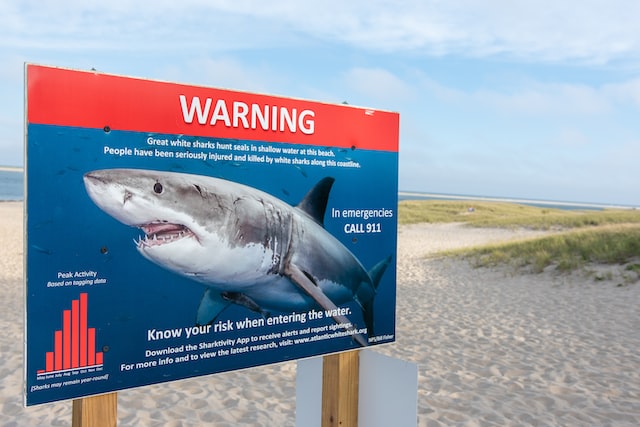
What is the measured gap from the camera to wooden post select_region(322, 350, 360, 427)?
2.98m

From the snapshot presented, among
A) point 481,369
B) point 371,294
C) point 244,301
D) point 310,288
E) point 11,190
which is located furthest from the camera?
point 11,190

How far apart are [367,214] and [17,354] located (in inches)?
192

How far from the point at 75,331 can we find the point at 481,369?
483 centimetres

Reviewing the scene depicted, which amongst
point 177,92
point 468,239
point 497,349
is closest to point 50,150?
point 177,92

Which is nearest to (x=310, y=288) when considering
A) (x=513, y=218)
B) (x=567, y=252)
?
(x=567, y=252)

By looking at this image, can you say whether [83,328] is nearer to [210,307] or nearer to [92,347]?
[92,347]

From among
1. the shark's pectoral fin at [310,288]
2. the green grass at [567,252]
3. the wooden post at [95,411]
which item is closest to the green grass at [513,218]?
the green grass at [567,252]

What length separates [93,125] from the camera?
205cm

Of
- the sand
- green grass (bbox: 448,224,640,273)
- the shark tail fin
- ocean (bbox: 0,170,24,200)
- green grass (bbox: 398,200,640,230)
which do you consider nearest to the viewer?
the shark tail fin

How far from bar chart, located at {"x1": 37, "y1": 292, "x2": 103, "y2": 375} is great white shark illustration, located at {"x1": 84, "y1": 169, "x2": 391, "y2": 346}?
31cm

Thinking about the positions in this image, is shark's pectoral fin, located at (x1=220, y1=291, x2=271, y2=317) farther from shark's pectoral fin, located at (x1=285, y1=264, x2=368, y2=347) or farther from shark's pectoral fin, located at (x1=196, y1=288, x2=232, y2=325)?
shark's pectoral fin, located at (x1=285, y1=264, x2=368, y2=347)

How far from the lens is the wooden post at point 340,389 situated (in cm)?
298

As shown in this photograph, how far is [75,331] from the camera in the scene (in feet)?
6.75


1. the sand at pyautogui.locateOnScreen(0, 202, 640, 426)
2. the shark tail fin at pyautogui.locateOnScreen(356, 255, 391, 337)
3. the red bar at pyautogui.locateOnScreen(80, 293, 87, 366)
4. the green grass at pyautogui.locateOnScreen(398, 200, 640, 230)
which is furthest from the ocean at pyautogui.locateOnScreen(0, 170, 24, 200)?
the red bar at pyautogui.locateOnScreen(80, 293, 87, 366)
